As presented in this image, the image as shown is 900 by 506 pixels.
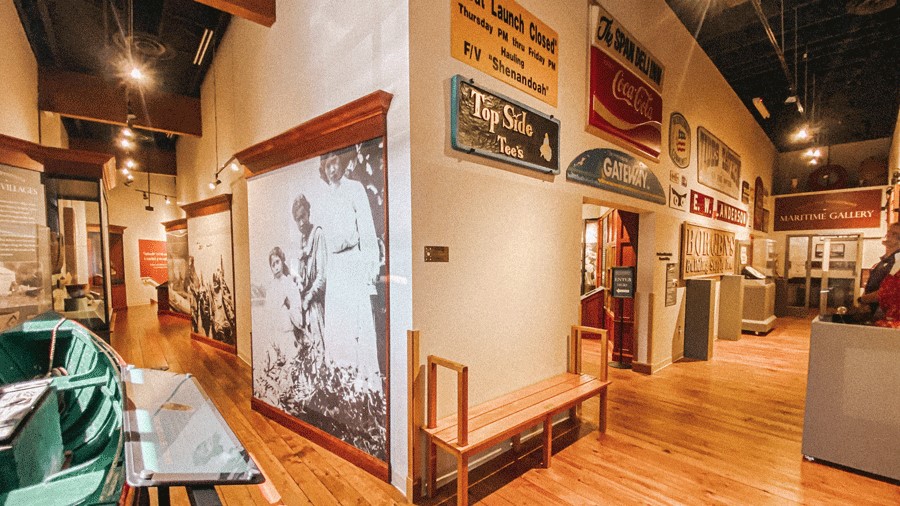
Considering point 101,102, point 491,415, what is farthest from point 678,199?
point 101,102

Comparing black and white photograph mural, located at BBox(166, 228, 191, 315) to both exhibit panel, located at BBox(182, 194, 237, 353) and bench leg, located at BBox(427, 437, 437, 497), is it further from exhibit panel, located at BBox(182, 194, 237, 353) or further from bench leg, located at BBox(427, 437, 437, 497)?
bench leg, located at BBox(427, 437, 437, 497)

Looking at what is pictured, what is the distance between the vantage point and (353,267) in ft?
9.13

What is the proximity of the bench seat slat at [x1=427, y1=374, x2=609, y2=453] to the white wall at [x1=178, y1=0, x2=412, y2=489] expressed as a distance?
18.9 inches

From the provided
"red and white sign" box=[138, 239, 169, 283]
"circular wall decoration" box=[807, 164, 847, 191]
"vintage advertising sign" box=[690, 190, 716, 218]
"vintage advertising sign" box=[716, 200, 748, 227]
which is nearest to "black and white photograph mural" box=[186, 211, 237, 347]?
"red and white sign" box=[138, 239, 169, 283]

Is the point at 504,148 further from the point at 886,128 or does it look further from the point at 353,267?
the point at 886,128

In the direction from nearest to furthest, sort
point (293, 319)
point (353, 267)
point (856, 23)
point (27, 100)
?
point (353, 267) < point (293, 319) < point (27, 100) < point (856, 23)

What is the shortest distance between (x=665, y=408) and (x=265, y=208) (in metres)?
4.86

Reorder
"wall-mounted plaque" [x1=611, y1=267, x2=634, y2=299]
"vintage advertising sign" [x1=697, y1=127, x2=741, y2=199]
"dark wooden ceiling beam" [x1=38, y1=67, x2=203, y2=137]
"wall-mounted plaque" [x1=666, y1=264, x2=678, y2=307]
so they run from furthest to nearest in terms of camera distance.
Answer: "vintage advertising sign" [x1=697, y1=127, x2=741, y2=199], "dark wooden ceiling beam" [x1=38, y1=67, x2=203, y2=137], "wall-mounted plaque" [x1=666, y1=264, x2=678, y2=307], "wall-mounted plaque" [x1=611, y1=267, x2=634, y2=299]

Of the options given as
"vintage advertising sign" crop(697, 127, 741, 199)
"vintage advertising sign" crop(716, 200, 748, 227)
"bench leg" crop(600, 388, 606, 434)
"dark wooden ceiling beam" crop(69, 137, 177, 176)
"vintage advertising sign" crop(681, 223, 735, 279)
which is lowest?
"bench leg" crop(600, 388, 606, 434)

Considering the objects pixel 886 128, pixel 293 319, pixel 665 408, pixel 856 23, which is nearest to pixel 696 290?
pixel 665 408

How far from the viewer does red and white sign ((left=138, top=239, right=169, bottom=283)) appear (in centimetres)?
1130

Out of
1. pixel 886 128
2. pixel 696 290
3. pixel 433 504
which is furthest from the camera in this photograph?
pixel 886 128

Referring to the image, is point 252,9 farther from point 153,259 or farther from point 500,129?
point 153,259

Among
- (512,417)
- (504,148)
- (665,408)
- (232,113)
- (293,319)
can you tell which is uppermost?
(232,113)
